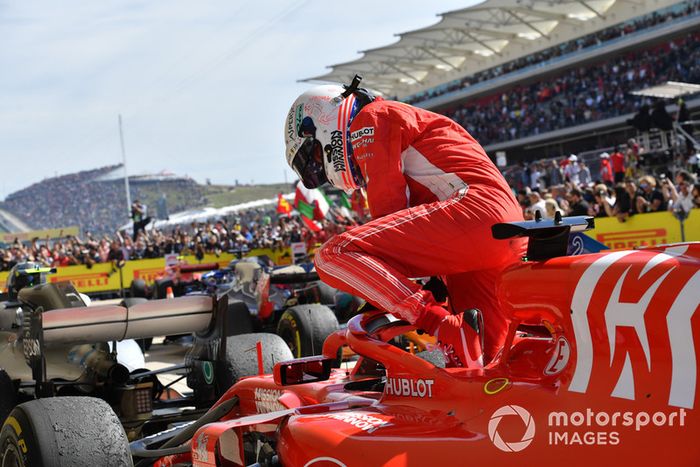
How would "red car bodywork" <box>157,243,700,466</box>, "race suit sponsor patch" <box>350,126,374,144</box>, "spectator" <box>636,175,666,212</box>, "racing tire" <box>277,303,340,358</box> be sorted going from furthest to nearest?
"spectator" <box>636,175,666,212</box>
"racing tire" <box>277,303,340,358</box>
"race suit sponsor patch" <box>350,126,374,144</box>
"red car bodywork" <box>157,243,700,466</box>

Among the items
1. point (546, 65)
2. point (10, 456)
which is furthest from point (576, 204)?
point (546, 65)

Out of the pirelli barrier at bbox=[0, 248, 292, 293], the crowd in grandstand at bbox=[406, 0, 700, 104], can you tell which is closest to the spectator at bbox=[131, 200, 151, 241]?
the pirelli barrier at bbox=[0, 248, 292, 293]

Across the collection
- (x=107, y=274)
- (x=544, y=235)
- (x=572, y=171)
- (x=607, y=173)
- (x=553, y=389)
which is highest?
(x=572, y=171)

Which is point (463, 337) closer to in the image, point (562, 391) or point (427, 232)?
point (427, 232)

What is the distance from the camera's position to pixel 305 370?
4094 mm

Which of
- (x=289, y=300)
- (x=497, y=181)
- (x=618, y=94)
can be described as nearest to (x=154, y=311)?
(x=497, y=181)

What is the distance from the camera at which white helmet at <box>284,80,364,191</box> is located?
4.16 meters

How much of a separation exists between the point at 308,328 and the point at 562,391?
499 cm

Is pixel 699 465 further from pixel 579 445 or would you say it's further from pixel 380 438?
pixel 380 438

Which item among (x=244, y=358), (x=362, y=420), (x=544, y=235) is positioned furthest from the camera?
(x=244, y=358)

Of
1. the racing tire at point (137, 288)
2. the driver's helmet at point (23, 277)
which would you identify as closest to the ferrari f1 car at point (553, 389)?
the driver's helmet at point (23, 277)

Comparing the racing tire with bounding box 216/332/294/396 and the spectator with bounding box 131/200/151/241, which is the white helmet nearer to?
the racing tire with bounding box 216/332/294/396

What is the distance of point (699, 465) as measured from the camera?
8.28ft

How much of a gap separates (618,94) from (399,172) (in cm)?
3084
